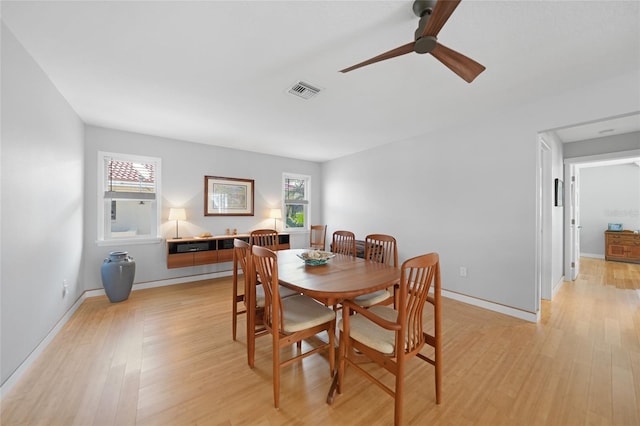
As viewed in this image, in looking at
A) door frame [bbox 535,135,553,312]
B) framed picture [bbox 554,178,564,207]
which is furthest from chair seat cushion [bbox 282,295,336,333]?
framed picture [bbox 554,178,564,207]

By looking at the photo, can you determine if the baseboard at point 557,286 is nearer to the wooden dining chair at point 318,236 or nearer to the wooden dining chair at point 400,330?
the wooden dining chair at point 400,330

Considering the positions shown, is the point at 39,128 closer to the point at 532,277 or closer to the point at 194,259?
the point at 194,259

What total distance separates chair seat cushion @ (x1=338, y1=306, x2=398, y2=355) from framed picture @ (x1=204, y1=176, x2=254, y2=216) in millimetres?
3691

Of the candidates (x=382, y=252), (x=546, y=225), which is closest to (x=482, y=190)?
(x=546, y=225)

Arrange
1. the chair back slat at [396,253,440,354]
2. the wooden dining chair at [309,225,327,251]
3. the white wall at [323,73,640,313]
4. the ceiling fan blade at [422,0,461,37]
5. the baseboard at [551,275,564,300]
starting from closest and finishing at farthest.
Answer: the ceiling fan blade at [422,0,461,37] → the chair back slat at [396,253,440,354] → the white wall at [323,73,640,313] → the baseboard at [551,275,564,300] → the wooden dining chair at [309,225,327,251]

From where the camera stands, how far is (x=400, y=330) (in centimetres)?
133

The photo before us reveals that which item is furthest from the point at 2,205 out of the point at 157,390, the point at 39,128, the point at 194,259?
the point at 194,259

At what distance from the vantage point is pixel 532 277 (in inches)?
107

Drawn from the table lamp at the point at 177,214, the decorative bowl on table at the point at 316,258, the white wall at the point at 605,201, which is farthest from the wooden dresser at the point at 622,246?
the table lamp at the point at 177,214

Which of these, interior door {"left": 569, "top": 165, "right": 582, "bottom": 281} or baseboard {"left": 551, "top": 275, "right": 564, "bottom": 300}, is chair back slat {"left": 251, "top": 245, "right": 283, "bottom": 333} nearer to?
→ baseboard {"left": 551, "top": 275, "right": 564, "bottom": 300}

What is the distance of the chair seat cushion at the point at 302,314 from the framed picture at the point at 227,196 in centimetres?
317

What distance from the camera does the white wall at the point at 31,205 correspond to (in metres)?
1.66

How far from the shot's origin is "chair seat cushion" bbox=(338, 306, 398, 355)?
4.69 ft

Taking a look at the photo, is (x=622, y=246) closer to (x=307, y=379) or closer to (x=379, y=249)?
(x=379, y=249)
